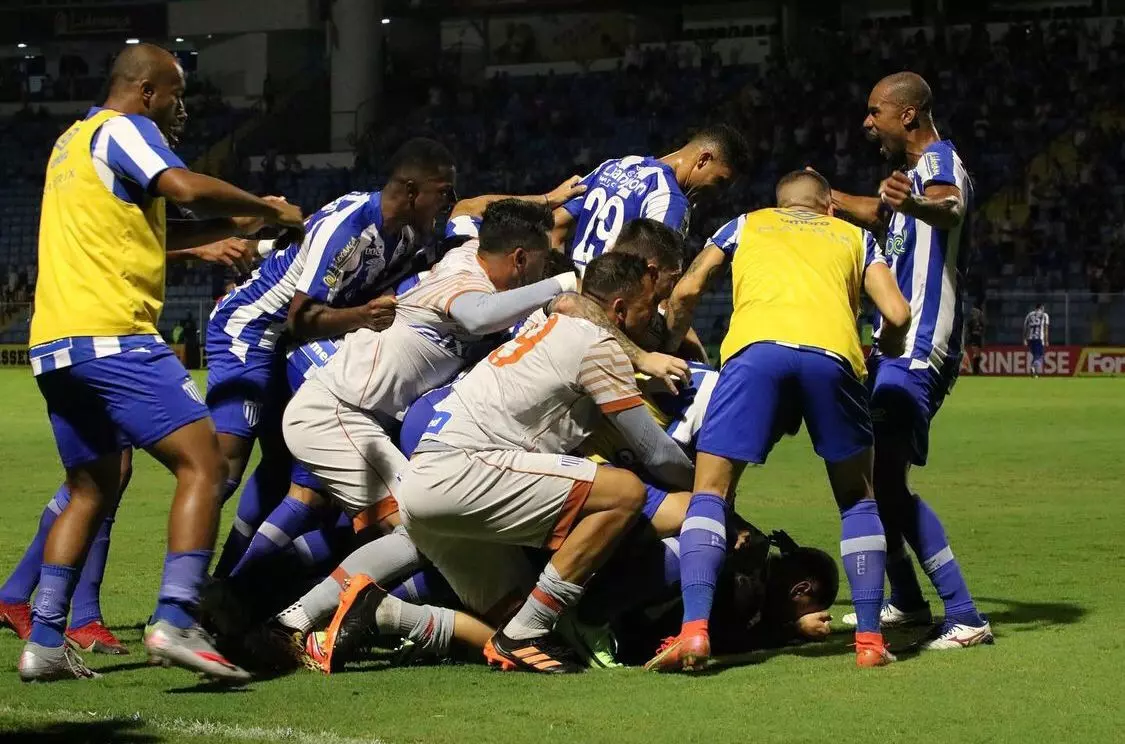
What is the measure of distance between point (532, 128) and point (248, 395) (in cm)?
3549

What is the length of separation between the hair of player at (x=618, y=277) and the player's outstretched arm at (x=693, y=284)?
243 millimetres

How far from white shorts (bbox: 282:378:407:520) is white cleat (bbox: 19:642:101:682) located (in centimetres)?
132

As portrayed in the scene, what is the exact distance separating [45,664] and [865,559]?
3018 millimetres

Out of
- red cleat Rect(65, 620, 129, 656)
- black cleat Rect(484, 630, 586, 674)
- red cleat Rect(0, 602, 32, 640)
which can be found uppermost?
black cleat Rect(484, 630, 586, 674)

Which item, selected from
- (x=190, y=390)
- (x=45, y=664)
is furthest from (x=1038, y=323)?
(x=45, y=664)

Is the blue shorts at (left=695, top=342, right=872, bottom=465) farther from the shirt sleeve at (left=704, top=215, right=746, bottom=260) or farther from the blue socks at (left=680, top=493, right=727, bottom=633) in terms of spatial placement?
the shirt sleeve at (left=704, top=215, right=746, bottom=260)

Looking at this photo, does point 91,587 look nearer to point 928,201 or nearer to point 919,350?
point 919,350

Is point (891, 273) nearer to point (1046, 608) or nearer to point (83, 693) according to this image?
point (1046, 608)

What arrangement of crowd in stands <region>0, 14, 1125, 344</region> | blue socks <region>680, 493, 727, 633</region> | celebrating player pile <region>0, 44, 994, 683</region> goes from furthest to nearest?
crowd in stands <region>0, 14, 1125, 344</region>
blue socks <region>680, 493, 727, 633</region>
celebrating player pile <region>0, 44, 994, 683</region>

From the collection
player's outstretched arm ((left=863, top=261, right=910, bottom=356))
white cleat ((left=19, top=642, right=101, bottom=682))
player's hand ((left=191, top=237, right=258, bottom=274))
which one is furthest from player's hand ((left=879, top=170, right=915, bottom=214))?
white cleat ((left=19, top=642, right=101, bottom=682))

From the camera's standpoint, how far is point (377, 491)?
6387 millimetres

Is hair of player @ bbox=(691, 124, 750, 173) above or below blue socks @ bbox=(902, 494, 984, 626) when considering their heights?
above

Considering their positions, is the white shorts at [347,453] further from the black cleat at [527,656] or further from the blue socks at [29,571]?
the blue socks at [29,571]

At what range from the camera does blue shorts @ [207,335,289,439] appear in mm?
7164
